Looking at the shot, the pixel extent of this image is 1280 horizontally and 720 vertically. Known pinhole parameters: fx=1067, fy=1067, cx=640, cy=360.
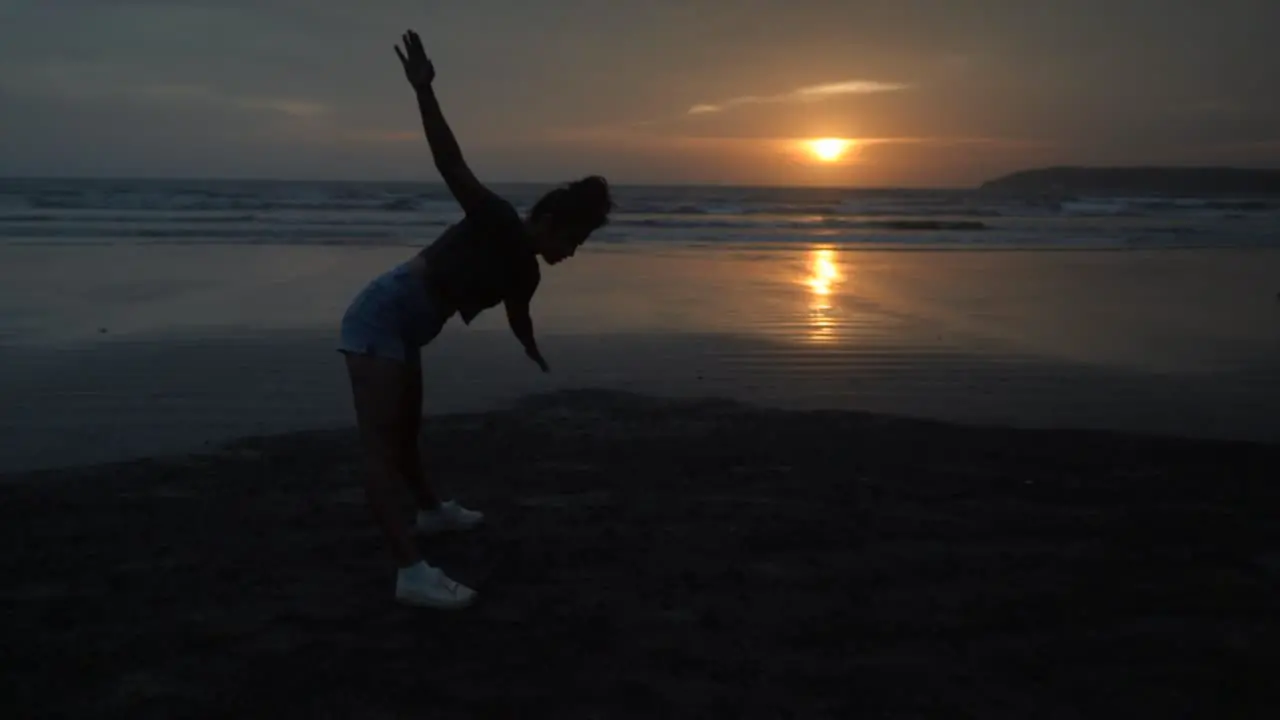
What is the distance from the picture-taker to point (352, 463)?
5312 millimetres

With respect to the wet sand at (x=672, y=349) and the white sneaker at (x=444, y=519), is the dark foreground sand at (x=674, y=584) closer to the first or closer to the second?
the white sneaker at (x=444, y=519)

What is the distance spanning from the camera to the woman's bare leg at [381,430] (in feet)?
11.6

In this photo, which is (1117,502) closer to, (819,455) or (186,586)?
(819,455)

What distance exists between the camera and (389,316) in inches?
139

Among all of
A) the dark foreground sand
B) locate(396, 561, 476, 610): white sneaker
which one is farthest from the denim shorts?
the dark foreground sand

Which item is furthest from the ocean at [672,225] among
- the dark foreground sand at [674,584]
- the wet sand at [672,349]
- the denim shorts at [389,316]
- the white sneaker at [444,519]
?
the denim shorts at [389,316]

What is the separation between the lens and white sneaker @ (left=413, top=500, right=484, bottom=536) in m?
4.29

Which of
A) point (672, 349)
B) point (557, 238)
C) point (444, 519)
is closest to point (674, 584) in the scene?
point (444, 519)

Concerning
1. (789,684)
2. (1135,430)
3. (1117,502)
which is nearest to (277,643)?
(789,684)

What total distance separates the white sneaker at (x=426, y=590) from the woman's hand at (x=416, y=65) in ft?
5.15

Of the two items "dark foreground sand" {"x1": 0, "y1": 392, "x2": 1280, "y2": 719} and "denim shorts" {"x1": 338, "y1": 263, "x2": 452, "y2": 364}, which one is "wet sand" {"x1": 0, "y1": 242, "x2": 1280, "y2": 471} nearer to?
"dark foreground sand" {"x1": 0, "y1": 392, "x2": 1280, "y2": 719}

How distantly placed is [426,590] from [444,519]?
2.59ft

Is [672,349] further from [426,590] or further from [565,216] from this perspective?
[426,590]

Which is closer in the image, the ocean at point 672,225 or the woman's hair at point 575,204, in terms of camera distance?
the woman's hair at point 575,204
